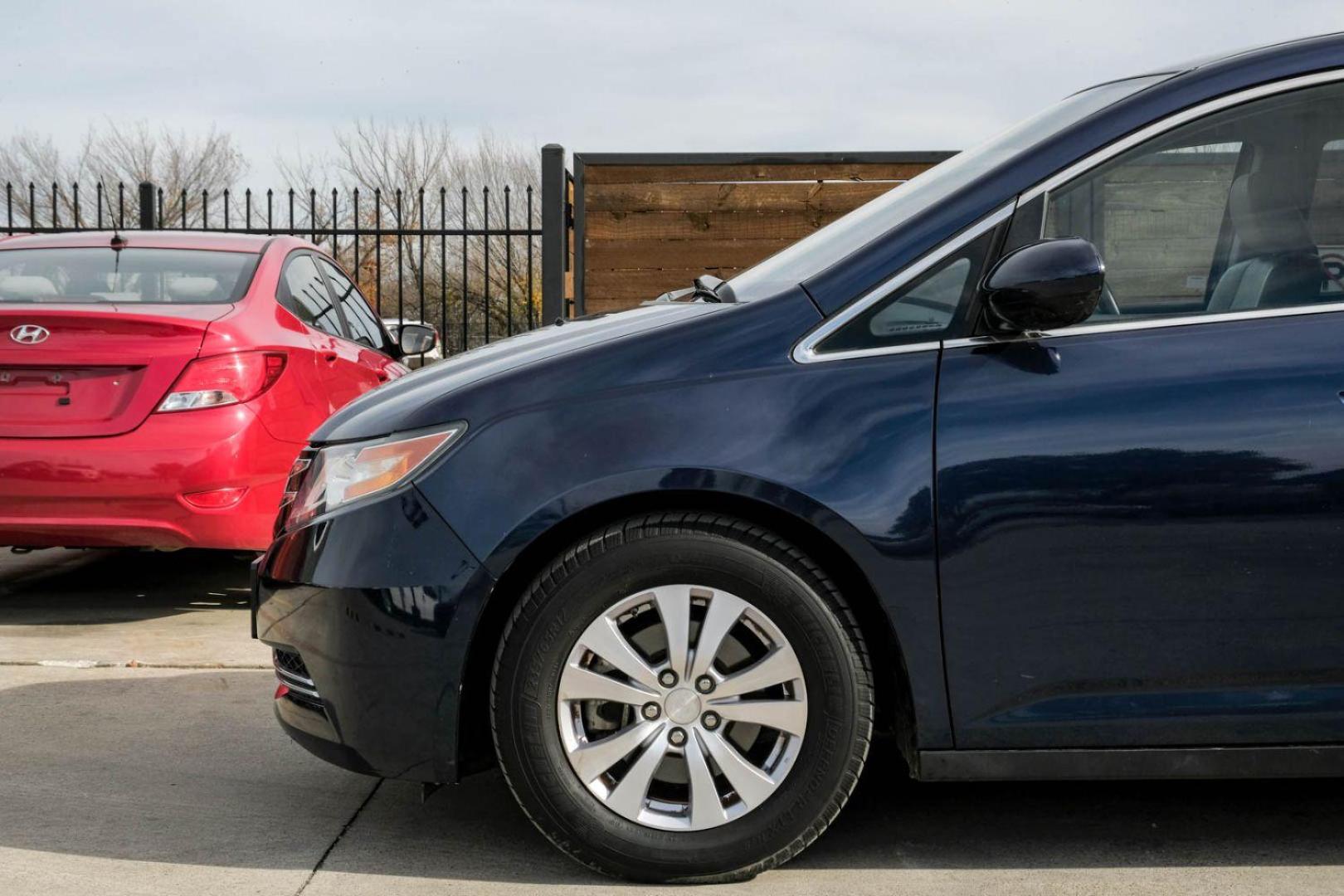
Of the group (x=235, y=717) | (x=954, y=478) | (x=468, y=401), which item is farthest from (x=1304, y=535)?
(x=235, y=717)

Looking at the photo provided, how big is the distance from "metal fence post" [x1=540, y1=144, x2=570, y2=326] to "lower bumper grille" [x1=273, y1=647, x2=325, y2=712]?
6.73 m

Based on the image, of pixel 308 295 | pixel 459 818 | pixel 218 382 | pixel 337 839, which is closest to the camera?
pixel 337 839

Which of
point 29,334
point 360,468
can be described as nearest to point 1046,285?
point 360,468

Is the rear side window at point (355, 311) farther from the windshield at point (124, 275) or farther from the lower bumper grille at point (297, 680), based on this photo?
the lower bumper grille at point (297, 680)

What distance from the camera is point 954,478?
2.85 meters

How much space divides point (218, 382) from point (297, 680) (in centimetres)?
257

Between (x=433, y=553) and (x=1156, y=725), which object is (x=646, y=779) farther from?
(x=1156, y=725)

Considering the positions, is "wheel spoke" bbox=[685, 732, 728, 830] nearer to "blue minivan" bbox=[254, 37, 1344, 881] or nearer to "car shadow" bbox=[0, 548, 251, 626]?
"blue minivan" bbox=[254, 37, 1344, 881]

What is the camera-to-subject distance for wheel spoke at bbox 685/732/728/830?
2920 millimetres

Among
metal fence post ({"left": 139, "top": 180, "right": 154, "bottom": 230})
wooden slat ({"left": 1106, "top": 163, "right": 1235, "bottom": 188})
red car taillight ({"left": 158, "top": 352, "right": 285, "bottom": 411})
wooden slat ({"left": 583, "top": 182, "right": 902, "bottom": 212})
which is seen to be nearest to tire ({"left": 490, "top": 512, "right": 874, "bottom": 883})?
wooden slat ({"left": 1106, "top": 163, "right": 1235, "bottom": 188})

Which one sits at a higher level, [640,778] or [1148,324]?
[1148,324]

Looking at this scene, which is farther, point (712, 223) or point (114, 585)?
point (712, 223)

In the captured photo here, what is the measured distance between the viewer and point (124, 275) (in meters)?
6.02

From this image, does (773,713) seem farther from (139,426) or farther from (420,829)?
(139,426)
